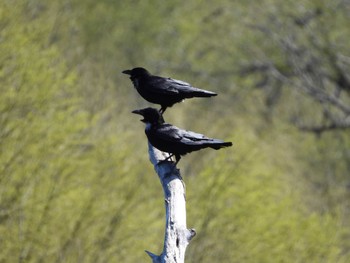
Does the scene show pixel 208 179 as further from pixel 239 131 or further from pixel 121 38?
pixel 121 38

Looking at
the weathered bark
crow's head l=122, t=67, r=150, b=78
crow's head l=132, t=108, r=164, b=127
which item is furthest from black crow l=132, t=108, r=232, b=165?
crow's head l=122, t=67, r=150, b=78

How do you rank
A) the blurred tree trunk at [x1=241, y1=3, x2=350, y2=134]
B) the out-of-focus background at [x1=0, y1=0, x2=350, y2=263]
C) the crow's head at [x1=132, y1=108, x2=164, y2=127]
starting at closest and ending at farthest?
1. the crow's head at [x1=132, y1=108, x2=164, y2=127]
2. the out-of-focus background at [x1=0, y1=0, x2=350, y2=263]
3. the blurred tree trunk at [x1=241, y1=3, x2=350, y2=134]

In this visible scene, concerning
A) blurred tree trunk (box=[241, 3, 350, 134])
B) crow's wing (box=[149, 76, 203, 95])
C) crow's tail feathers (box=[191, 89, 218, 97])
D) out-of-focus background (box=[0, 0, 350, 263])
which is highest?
blurred tree trunk (box=[241, 3, 350, 134])

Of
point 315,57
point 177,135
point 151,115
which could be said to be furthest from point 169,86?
point 315,57

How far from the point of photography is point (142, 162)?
64.0ft

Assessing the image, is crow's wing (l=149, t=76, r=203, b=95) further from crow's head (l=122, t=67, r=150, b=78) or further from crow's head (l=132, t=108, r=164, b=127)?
crow's head (l=132, t=108, r=164, b=127)

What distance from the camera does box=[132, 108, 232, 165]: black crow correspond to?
24.7 ft

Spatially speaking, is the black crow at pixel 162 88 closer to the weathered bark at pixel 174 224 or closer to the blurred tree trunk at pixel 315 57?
the weathered bark at pixel 174 224

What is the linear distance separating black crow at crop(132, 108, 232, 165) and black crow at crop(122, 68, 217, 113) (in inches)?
21.8

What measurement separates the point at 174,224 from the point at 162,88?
216 cm

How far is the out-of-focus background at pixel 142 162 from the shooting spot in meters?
14.9

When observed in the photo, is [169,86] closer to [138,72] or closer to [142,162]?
[138,72]

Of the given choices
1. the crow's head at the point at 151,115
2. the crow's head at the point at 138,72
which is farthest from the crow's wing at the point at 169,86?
the crow's head at the point at 151,115

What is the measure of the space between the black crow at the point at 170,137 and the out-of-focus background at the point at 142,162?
7.09 metres
